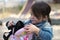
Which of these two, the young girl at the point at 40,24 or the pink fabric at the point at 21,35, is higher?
→ the young girl at the point at 40,24

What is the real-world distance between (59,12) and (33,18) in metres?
4.72

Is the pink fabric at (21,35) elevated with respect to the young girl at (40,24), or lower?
lower

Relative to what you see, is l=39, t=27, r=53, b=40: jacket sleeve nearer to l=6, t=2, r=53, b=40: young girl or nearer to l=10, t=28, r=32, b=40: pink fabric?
l=6, t=2, r=53, b=40: young girl

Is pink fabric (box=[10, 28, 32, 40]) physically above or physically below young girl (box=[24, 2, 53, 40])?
below

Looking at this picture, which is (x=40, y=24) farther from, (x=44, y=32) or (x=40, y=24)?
(x=44, y=32)

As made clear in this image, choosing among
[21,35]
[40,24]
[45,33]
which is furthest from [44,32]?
[21,35]

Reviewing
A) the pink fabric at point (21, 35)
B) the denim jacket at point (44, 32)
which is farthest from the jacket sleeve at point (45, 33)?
the pink fabric at point (21, 35)

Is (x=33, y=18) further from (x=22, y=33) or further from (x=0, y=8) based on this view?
(x=0, y=8)

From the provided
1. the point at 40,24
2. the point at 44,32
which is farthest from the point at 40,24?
the point at 44,32

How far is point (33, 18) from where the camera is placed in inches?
95.8

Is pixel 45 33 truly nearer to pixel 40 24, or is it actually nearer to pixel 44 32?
pixel 44 32

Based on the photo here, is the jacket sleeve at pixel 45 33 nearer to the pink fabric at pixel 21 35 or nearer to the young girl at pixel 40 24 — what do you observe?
the young girl at pixel 40 24

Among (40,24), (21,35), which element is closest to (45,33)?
(40,24)

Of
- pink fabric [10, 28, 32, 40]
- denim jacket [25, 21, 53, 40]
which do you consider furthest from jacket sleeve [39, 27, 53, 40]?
pink fabric [10, 28, 32, 40]
